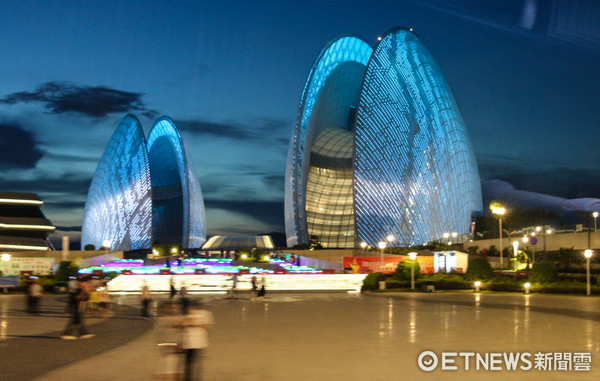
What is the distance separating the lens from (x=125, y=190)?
96.2 m

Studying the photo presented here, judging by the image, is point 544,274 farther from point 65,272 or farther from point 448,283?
point 65,272

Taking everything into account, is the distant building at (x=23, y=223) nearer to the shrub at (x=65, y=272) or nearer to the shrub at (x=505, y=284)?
the shrub at (x=65, y=272)

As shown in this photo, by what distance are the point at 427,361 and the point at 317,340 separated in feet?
12.6

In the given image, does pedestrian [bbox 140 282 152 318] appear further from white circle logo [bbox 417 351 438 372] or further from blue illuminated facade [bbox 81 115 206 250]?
blue illuminated facade [bbox 81 115 206 250]

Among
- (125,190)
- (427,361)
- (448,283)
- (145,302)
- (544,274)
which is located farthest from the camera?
(125,190)

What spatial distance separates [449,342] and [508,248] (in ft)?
125

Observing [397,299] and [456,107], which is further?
[456,107]

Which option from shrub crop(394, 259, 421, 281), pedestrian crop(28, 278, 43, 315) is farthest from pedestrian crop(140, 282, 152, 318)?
shrub crop(394, 259, 421, 281)

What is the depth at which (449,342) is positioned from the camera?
1552 centimetres

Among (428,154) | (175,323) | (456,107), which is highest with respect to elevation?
(456,107)

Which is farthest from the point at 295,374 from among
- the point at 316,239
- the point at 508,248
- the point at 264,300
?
the point at 316,239

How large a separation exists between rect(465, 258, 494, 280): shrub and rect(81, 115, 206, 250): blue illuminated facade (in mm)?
57707

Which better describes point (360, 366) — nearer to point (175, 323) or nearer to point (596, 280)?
point (175, 323)

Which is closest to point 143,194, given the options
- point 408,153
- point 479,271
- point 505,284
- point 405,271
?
point 408,153
